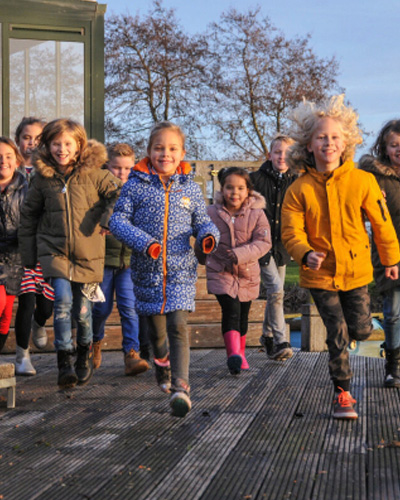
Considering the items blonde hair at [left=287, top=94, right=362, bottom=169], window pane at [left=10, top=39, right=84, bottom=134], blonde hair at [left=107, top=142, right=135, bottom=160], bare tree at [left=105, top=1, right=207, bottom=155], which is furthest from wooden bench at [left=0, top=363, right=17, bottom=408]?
bare tree at [left=105, top=1, right=207, bottom=155]

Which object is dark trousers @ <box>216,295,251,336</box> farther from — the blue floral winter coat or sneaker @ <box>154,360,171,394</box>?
the blue floral winter coat

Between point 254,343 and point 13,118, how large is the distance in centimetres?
521

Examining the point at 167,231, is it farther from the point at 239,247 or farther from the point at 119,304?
the point at 119,304

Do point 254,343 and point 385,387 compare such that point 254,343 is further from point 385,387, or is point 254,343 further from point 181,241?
point 181,241

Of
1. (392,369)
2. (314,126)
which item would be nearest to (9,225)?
(314,126)

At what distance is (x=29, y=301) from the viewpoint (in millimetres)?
6125

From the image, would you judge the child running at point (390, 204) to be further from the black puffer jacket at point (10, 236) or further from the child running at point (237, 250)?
the black puffer jacket at point (10, 236)

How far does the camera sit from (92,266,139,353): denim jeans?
640 cm

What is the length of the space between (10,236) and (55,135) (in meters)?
0.91

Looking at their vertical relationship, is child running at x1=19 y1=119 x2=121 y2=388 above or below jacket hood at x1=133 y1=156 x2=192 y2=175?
below

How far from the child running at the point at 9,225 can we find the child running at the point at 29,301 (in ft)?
0.48

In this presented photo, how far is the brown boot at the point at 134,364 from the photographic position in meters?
6.05

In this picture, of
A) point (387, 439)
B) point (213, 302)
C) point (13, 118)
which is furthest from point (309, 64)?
point (387, 439)

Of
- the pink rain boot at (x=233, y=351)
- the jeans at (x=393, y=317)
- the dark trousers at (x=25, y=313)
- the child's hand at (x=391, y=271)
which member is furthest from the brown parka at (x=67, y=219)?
the jeans at (x=393, y=317)
